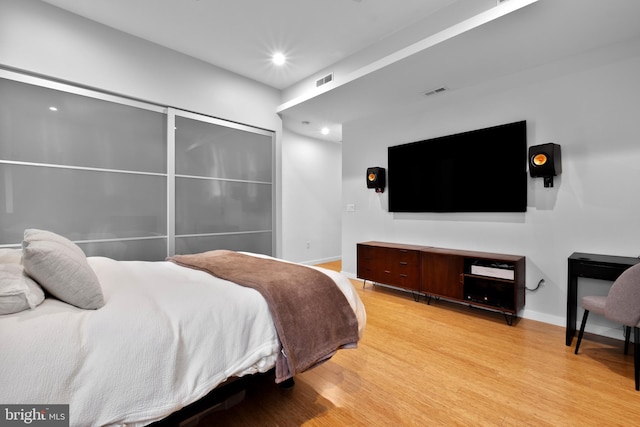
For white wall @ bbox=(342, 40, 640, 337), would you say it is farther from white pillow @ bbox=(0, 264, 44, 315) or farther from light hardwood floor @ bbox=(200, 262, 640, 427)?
Answer: white pillow @ bbox=(0, 264, 44, 315)

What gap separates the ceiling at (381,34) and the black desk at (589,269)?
1.84m

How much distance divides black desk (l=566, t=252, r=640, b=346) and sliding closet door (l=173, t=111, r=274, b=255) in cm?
344

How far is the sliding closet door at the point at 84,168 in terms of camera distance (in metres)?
2.54

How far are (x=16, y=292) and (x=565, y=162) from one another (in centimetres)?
397

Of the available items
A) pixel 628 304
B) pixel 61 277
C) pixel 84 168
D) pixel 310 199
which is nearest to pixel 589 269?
pixel 628 304

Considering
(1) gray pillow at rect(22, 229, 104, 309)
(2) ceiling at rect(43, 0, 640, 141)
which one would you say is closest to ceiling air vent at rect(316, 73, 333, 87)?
(2) ceiling at rect(43, 0, 640, 141)

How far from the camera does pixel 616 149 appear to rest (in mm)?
2580

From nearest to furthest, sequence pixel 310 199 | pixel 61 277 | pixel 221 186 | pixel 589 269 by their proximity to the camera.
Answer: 1. pixel 61 277
2. pixel 589 269
3. pixel 221 186
4. pixel 310 199

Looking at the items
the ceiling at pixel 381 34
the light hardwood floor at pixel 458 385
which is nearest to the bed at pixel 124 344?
the light hardwood floor at pixel 458 385

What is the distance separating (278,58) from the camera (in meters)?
3.57

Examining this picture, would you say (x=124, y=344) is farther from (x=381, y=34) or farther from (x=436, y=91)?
(x=436, y=91)

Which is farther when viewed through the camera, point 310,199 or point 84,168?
point 310,199

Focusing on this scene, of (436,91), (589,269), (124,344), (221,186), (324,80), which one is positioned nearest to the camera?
(124,344)

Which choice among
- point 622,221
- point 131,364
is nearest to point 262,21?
point 131,364
